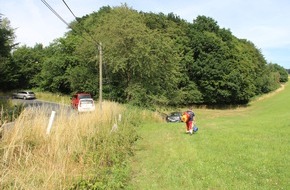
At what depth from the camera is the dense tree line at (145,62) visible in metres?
33.9

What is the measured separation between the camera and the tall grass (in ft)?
20.0

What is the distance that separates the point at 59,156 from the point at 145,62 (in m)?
27.6

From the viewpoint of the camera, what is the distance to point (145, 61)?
3425cm

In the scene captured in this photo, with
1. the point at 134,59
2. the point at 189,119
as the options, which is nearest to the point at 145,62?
the point at 134,59

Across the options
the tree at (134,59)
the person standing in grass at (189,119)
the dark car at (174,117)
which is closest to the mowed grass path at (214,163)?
the person standing in grass at (189,119)

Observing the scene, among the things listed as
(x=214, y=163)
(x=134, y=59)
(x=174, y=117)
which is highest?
Result: (x=134, y=59)

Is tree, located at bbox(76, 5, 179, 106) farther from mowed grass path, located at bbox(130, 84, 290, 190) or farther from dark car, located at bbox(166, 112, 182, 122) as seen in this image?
mowed grass path, located at bbox(130, 84, 290, 190)

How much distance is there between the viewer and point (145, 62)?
3428cm

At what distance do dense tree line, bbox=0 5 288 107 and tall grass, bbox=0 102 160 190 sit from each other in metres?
20.5

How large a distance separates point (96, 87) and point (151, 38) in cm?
1222

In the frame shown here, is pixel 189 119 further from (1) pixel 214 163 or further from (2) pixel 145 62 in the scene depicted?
(2) pixel 145 62

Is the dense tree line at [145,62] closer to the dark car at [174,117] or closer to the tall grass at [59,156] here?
the dark car at [174,117]

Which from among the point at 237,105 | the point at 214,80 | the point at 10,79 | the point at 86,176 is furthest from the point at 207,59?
the point at 86,176

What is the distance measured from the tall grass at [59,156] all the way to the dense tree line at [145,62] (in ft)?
67.3
